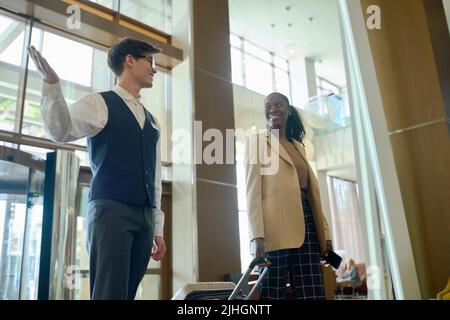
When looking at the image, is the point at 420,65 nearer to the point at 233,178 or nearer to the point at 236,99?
the point at 236,99

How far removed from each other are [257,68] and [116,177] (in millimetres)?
1992

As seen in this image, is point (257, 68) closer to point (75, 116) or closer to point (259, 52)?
point (259, 52)

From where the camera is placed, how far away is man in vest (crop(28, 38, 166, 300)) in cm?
125

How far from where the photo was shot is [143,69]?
5.24 feet

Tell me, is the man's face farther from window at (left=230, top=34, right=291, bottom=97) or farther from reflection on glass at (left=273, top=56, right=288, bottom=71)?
reflection on glass at (left=273, top=56, right=288, bottom=71)

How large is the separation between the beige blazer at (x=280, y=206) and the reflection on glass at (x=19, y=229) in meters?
0.76

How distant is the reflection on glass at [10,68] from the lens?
340cm

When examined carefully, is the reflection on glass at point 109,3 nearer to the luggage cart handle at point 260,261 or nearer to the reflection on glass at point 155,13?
the reflection on glass at point 155,13

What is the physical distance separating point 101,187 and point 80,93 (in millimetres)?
2682

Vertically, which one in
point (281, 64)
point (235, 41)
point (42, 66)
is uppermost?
point (235, 41)

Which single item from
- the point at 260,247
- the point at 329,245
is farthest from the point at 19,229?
the point at 329,245

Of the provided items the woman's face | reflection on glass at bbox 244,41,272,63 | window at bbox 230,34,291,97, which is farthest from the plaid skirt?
reflection on glass at bbox 244,41,272,63

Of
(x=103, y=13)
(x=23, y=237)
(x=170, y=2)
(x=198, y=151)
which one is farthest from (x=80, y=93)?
(x=23, y=237)

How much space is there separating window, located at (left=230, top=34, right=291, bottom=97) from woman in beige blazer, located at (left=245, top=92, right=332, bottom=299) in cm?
65
